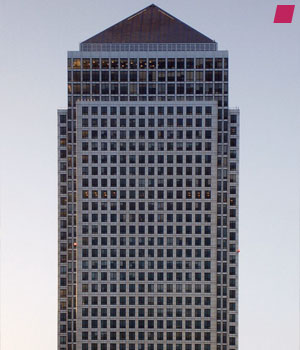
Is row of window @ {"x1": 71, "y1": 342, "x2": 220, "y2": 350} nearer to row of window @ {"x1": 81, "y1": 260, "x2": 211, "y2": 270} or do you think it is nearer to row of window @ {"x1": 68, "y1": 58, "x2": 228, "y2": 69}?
row of window @ {"x1": 81, "y1": 260, "x2": 211, "y2": 270}

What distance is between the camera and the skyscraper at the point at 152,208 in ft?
336

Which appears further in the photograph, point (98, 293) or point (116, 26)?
point (116, 26)

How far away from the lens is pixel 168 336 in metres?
103

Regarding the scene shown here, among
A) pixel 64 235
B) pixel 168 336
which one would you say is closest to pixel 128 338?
pixel 168 336

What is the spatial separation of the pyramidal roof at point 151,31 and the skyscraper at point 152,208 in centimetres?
398

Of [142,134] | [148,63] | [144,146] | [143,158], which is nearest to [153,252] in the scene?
[143,158]

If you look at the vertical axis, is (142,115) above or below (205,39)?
below

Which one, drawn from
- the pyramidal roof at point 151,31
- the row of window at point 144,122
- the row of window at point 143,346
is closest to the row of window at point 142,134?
the row of window at point 144,122

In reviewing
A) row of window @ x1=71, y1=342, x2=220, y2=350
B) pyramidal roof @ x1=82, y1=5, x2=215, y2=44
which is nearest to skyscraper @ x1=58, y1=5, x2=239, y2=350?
row of window @ x1=71, y1=342, x2=220, y2=350

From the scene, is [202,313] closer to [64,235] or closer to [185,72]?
[64,235]

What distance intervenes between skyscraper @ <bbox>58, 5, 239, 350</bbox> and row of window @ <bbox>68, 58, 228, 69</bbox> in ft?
0.79

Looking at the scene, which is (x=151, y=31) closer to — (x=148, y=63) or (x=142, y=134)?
(x=148, y=63)

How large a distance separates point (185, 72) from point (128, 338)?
211 feet

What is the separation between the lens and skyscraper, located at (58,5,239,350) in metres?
103
